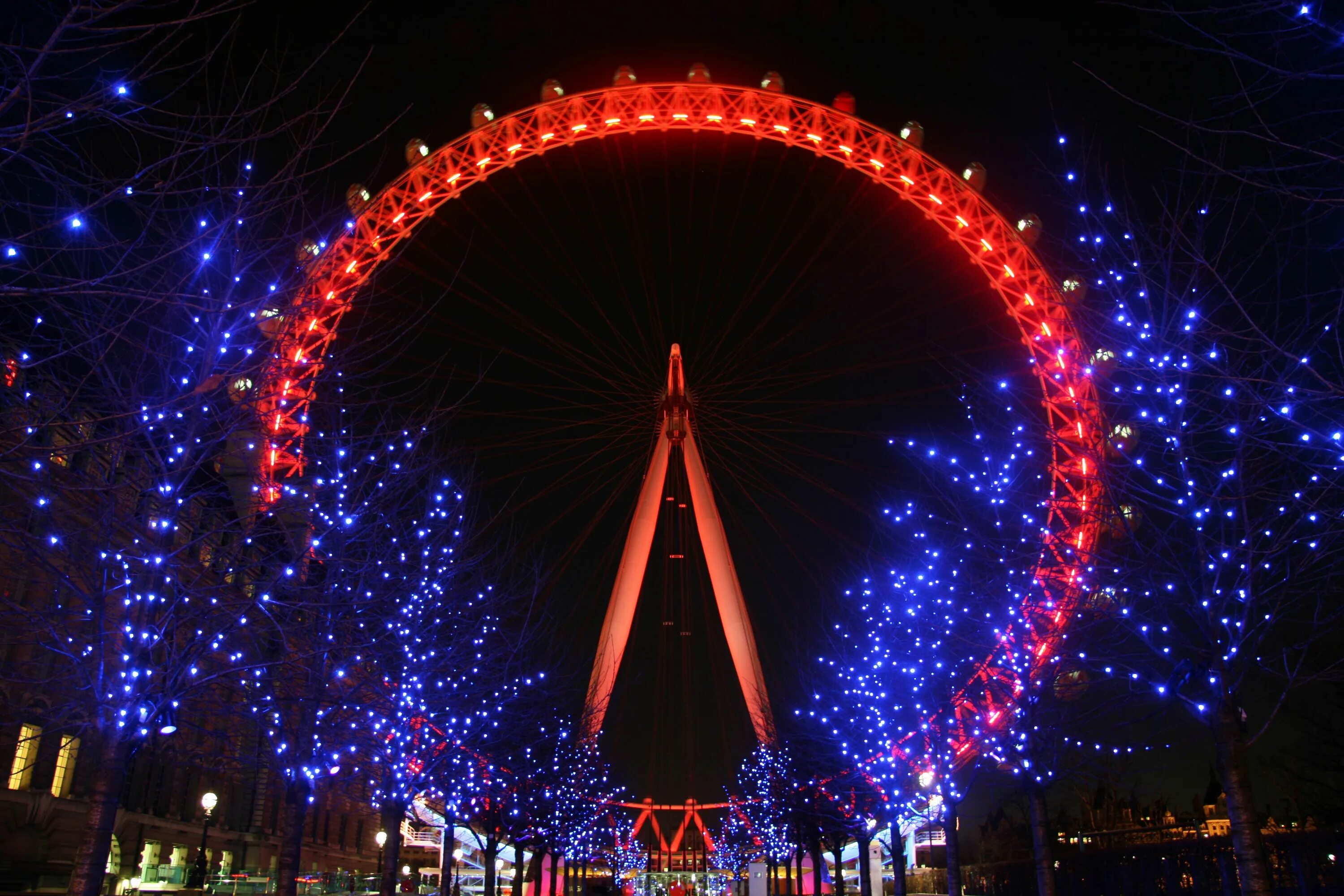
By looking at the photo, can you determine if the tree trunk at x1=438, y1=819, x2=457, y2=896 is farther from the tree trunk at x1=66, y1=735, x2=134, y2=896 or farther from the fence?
the tree trunk at x1=66, y1=735, x2=134, y2=896

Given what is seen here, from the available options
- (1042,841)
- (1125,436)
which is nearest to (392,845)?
(1042,841)

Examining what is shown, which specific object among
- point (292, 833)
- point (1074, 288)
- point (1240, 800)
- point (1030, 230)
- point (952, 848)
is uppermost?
point (1030, 230)

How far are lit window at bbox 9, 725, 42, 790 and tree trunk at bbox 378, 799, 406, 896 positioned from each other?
1120 centimetres

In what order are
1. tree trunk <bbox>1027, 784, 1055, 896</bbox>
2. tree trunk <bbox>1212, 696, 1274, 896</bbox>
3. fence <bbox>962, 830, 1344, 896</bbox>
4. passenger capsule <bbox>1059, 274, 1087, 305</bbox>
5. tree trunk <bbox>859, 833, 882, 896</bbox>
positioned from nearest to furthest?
tree trunk <bbox>1212, 696, 1274, 896</bbox> → passenger capsule <bbox>1059, 274, 1087, 305</bbox> → fence <bbox>962, 830, 1344, 896</bbox> → tree trunk <bbox>1027, 784, 1055, 896</bbox> → tree trunk <bbox>859, 833, 882, 896</bbox>

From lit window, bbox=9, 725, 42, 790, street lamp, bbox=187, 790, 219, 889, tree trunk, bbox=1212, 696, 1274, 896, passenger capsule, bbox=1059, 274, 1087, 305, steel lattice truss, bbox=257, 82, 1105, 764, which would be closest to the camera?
tree trunk, bbox=1212, 696, 1274, 896

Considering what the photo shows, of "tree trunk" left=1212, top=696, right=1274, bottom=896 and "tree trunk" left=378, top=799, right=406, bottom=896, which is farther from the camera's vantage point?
"tree trunk" left=378, top=799, right=406, bottom=896

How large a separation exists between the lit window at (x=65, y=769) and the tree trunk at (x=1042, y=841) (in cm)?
2689

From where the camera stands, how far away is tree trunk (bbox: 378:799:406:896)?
74.8 feet

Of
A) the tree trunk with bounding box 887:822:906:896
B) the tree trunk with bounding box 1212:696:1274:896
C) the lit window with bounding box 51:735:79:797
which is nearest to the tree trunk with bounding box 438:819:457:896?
the lit window with bounding box 51:735:79:797

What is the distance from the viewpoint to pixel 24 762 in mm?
28281

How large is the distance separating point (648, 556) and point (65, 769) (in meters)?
21.0

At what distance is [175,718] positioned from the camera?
1600cm

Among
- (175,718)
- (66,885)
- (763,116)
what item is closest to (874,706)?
(763,116)

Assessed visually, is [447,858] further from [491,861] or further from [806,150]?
[806,150]
